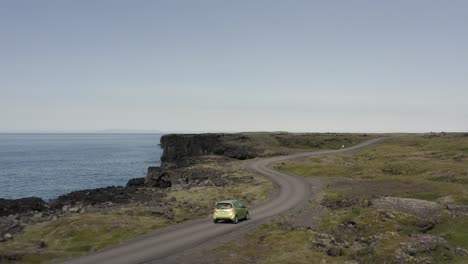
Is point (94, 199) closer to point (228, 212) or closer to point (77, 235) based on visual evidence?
point (77, 235)

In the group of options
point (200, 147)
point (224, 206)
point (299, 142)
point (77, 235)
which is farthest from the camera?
point (200, 147)

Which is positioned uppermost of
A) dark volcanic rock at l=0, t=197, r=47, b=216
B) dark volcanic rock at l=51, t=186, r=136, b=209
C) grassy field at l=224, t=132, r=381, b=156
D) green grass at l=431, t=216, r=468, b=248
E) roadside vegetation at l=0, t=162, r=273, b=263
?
grassy field at l=224, t=132, r=381, b=156

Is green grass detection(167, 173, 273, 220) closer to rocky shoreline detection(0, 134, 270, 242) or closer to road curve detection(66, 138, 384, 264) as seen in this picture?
rocky shoreline detection(0, 134, 270, 242)

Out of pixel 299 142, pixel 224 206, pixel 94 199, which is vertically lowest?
pixel 94 199

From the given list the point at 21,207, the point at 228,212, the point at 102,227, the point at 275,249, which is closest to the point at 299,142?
the point at 21,207

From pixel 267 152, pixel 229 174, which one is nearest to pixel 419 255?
pixel 229 174

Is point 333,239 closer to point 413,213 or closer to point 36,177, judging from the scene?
point 413,213

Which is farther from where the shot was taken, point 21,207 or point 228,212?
point 21,207

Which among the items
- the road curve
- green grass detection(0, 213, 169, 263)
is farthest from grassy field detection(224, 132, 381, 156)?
green grass detection(0, 213, 169, 263)

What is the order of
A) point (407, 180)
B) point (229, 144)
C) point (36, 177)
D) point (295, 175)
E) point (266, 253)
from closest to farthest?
point (266, 253)
point (407, 180)
point (295, 175)
point (36, 177)
point (229, 144)

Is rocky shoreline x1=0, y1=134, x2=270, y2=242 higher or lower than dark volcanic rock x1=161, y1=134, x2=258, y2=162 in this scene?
lower

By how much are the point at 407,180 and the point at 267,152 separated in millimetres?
67293

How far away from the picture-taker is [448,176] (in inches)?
2778

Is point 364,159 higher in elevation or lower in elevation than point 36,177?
higher
